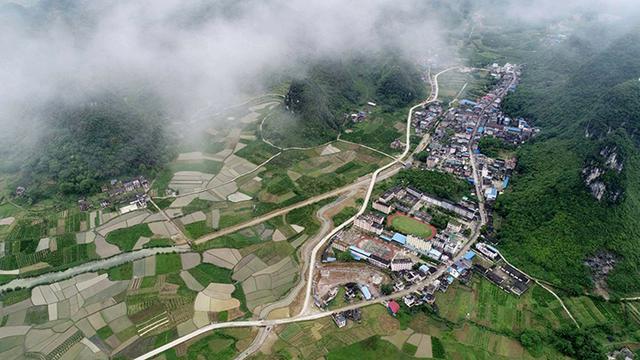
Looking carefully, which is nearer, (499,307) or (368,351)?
(368,351)

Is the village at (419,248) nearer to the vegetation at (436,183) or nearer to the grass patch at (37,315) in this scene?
the vegetation at (436,183)

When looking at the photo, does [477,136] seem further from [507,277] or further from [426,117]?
[507,277]

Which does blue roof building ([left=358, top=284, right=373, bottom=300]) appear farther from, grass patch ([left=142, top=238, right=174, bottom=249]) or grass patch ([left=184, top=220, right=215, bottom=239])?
grass patch ([left=142, top=238, right=174, bottom=249])

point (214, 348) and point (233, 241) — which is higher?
point (233, 241)

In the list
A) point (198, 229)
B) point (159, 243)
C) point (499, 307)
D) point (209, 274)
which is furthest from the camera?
point (198, 229)

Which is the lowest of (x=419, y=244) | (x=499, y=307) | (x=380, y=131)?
(x=499, y=307)

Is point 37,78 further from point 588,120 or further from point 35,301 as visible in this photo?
point 588,120

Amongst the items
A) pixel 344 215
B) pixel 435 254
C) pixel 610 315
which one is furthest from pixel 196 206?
pixel 610 315

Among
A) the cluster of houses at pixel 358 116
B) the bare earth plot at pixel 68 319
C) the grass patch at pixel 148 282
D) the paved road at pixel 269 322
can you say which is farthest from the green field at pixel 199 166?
the paved road at pixel 269 322
